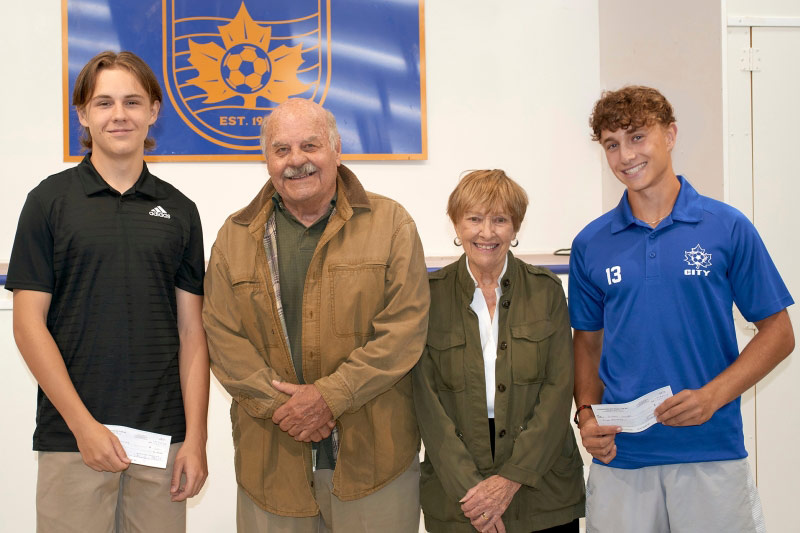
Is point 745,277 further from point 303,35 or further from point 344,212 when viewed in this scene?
point 303,35

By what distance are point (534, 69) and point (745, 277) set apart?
7.86 ft

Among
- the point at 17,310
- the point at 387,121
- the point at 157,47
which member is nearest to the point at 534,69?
→ the point at 387,121

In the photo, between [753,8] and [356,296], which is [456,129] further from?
[356,296]

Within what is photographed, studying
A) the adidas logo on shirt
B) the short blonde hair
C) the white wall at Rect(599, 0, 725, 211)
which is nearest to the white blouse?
the short blonde hair

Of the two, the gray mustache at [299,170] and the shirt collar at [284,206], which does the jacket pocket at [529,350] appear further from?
the gray mustache at [299,170]

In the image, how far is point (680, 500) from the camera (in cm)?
202

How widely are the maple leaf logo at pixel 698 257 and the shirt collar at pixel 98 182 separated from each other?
1596mm

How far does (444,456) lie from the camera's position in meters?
2.07

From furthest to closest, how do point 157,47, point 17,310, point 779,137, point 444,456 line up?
1. point 157,47
2. point 779,137
3. point 444,456
4. point 17,310

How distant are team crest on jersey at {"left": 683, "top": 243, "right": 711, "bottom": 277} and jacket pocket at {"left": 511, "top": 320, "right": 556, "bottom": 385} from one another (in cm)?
44

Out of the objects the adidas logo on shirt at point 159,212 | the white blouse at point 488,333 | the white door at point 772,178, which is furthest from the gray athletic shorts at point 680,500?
the adidas logo on shirt at point 159,212

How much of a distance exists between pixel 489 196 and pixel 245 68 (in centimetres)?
216

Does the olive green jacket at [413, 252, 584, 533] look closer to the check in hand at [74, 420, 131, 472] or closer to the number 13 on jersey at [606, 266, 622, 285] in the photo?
the number 13 on jersey at [606, 266, 622, 285]

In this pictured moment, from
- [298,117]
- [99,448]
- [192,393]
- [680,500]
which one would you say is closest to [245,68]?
[298,117]
